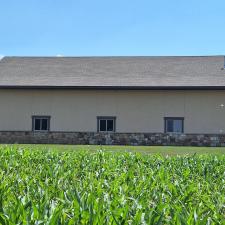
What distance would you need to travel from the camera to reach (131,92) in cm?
3019

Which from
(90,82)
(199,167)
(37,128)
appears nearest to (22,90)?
(37,128)

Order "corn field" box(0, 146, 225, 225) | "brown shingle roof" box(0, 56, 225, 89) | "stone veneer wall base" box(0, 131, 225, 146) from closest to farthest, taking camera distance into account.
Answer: "corn field" box(0, 146, 225, 225) → "stone veneer wall base" box(0, 131, 225, 146) → "brown shingle roof" box(0, 56, 225, 89)

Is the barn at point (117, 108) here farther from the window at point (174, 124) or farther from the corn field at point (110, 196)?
the corn field at point (110, 196)

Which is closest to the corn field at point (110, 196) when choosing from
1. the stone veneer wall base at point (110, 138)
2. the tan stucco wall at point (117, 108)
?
the stone veneer wall base at point (110, 138)

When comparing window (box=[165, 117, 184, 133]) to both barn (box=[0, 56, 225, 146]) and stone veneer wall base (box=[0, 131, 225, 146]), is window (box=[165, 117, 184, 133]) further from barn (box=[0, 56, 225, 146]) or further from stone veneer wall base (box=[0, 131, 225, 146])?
stone veneer wall base (box=[0, 131, 225, 146])

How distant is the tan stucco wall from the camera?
29.6 m

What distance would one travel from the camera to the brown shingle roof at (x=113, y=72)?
30.1 metres

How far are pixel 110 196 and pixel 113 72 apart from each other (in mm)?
28481

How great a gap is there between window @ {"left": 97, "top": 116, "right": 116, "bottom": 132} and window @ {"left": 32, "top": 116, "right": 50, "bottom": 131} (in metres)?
3.55

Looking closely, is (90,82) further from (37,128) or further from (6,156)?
(6,156)

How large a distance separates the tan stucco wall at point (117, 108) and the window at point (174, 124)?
0.24 metres

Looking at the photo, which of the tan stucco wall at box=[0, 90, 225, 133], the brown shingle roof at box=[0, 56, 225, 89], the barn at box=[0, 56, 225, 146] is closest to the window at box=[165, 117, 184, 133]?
the barn at box=[0, 56, 225, 146]

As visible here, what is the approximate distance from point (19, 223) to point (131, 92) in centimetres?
2728

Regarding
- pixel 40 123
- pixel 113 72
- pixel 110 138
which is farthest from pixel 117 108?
pixel 40 123
